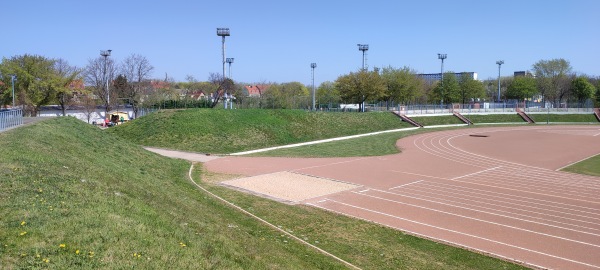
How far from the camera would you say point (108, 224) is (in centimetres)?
949

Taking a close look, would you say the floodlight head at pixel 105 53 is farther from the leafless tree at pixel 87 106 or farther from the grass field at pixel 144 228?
the grass field at pixel 144 228

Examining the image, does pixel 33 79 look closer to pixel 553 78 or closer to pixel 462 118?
pixel 462 118

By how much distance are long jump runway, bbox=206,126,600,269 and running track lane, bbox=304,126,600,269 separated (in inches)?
1.5

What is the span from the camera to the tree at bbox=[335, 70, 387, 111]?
6862 centimetres

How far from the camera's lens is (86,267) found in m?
7.46

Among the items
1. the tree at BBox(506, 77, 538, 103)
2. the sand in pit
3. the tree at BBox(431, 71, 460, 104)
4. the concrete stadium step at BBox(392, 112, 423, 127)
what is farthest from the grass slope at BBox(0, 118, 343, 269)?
the tree at BBox(506, 77, 538, 103)

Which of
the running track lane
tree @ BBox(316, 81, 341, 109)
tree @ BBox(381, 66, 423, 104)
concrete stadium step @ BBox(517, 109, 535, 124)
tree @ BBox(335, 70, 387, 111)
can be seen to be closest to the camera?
the running track lane

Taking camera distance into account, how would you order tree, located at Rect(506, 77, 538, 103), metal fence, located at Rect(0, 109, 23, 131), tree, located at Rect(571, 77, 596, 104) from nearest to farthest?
metal fence, located at Rect(0, 109, 23, 131) → tree, located at Rect(571, 77, 596, 104) → tree, located at Rect(506, 77, 538, 103)

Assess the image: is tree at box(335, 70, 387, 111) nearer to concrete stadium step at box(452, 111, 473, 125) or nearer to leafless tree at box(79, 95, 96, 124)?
concrete stadium step at box(452, 111, 473, 125)

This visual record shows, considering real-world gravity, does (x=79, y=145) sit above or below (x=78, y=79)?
below

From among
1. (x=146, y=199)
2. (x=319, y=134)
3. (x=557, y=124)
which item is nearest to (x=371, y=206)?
(x=146, y=199)

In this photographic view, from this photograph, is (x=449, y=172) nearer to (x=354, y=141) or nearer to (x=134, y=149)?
(x=354, y=141)

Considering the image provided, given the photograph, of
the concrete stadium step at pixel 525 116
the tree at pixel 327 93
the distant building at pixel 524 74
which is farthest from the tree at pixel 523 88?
the tree at pixel 327 93

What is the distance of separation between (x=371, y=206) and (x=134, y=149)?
16.2m
